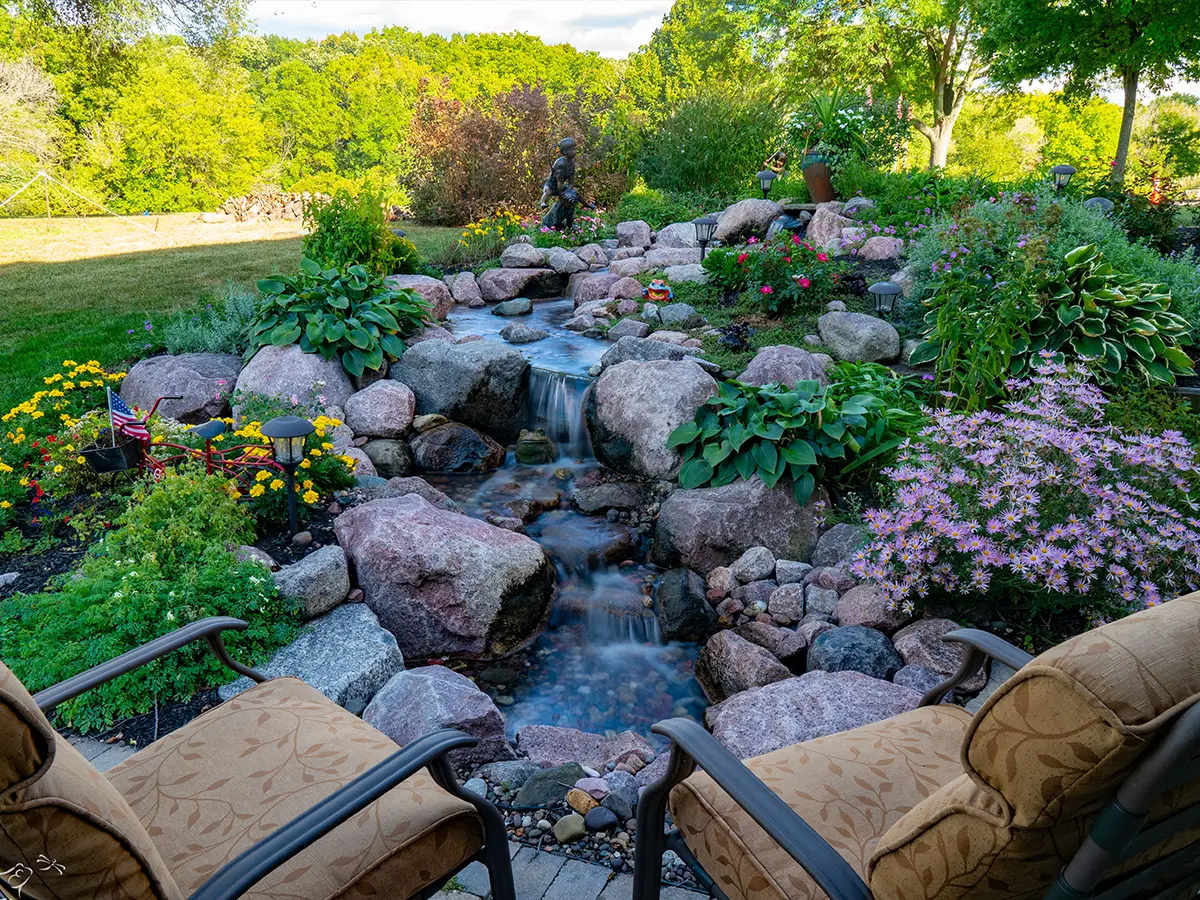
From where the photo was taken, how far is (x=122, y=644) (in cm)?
300

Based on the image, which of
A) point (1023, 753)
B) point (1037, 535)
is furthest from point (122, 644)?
point (1037, 535)

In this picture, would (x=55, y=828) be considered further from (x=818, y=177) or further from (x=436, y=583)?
(x=818, y=177)

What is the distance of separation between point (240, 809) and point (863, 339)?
5601 mm

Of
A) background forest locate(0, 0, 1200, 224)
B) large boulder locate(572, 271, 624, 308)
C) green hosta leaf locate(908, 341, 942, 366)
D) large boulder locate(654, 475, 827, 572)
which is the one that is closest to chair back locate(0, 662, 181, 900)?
large boulder locate(654, 475, 827, 572)

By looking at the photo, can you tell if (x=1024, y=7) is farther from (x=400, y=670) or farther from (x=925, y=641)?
(x=400, y=670)

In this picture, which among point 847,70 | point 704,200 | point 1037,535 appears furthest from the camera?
point 847,70

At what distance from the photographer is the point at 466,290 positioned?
948 centimetres

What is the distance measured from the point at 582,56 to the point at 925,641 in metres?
54.7

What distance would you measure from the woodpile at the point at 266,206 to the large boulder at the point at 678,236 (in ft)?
29.7

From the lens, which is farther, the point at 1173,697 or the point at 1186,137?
the point at 1186,137

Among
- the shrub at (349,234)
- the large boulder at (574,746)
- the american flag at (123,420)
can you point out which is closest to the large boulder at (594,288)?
the shrub at (349,234)

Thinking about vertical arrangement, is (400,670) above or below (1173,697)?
below

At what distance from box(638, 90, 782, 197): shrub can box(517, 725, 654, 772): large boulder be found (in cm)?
1209

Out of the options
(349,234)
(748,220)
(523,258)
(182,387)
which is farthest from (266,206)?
(182,387)
